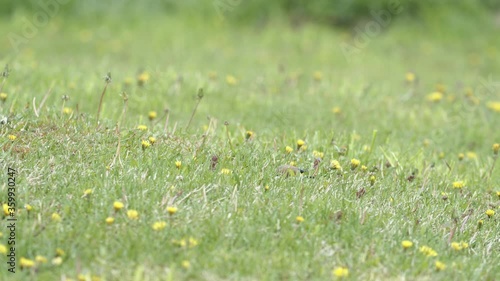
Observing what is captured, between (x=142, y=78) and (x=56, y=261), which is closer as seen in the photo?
(x=56, y=261)

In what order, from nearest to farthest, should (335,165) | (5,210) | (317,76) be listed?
1. (5,210)
2. (335,165)
3. (317,76)

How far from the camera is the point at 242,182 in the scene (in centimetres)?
423

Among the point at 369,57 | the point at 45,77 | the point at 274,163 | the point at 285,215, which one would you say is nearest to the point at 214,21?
the point at 369,57

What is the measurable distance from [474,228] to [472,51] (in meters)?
7.48

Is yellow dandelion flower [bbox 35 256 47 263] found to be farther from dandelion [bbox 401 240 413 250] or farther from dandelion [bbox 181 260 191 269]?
dandelion [bbox 401 240 413 250]

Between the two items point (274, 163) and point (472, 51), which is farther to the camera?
point (472, 51)

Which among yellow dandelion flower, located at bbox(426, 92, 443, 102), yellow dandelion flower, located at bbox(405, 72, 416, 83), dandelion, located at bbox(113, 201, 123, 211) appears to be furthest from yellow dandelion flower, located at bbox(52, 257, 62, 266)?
yellow dandelion flower, located at bbox(405, 72, 416, 83)

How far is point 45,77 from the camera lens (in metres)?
6.94

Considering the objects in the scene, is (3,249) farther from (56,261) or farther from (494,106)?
(494,106)

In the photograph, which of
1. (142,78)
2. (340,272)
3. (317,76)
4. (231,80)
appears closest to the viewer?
(340,272)

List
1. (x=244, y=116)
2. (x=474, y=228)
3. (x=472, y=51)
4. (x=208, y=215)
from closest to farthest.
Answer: (x=208, y=215) < (x=474, y=228) < (x=244, y=116) < (x=472, y=51)

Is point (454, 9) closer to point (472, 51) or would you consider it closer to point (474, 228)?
point (472, 51)

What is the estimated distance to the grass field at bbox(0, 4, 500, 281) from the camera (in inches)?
138

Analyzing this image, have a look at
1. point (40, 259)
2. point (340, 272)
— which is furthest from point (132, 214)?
point (340, 272)
